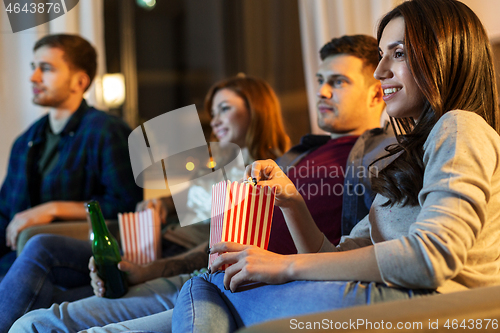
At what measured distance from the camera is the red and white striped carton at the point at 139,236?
1470mm

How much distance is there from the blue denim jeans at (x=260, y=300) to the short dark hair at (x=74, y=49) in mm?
1584

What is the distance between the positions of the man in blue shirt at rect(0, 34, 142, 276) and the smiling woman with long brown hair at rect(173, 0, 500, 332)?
41.4 inches

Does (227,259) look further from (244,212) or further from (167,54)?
(167,54)

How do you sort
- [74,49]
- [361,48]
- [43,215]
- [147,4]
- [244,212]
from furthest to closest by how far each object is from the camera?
[147,4] → [74,49] → [43,215] → [361,48] → [244,212]

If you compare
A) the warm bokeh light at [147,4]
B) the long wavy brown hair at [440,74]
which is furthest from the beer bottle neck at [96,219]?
the warm bokeh light at [147,4]

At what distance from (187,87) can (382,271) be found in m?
2.88

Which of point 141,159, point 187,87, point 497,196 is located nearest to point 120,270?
point 141,159

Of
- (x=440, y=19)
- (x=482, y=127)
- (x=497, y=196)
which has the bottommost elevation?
(x=497, y=196)

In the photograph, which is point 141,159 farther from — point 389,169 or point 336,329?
point 336,329

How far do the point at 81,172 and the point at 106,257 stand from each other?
0.72 meters

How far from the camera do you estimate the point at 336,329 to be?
1.69 ft

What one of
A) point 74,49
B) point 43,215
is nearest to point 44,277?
point 43,215

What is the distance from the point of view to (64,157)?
195 centimetres

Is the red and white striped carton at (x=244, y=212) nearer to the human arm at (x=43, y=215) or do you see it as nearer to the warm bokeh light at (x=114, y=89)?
the human arm at (x=43, y=215)
